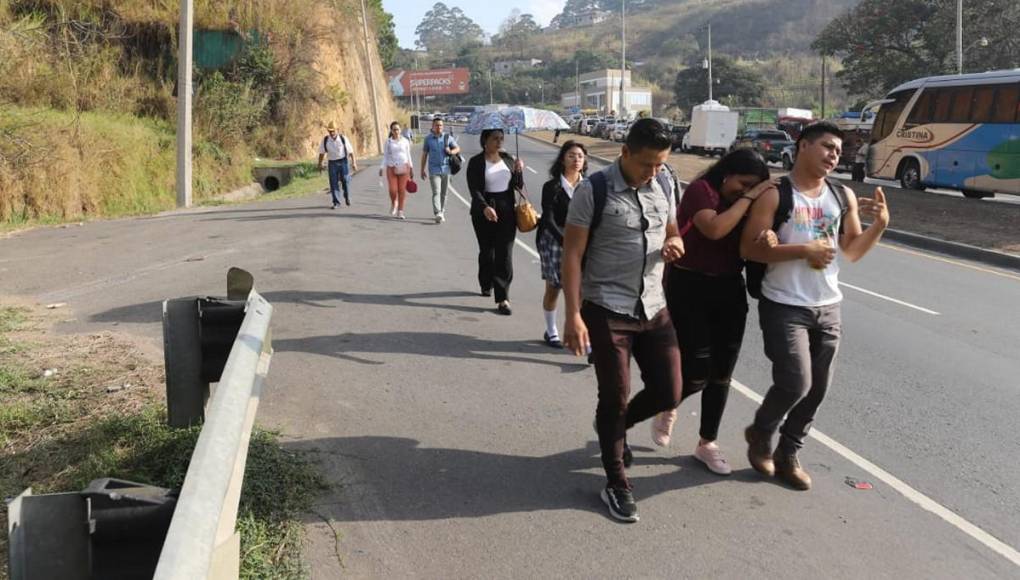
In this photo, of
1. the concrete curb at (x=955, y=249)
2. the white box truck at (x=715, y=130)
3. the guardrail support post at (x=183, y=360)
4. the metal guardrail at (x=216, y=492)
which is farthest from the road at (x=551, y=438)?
the white box truck at (x=715, y=130)

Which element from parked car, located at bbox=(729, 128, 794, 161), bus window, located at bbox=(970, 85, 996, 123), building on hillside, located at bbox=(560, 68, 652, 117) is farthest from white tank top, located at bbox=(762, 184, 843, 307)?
building on hillside, located at bbox=(560, 68, 652, 117)

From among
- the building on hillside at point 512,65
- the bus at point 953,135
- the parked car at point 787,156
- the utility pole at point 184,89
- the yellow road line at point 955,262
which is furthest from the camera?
the building on hillside at point 512,65

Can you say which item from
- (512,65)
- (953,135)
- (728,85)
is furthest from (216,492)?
(512,65)

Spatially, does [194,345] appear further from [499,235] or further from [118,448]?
[499,235]

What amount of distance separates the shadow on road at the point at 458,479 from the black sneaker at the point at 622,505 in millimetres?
59

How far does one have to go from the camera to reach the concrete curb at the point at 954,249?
40.9 feet

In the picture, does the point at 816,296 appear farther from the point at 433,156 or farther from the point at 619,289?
the point at 433,156

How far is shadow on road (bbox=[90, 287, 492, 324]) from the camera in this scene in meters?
7.38

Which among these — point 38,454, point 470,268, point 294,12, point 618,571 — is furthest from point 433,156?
point 294,12

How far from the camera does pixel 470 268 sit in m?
10.2

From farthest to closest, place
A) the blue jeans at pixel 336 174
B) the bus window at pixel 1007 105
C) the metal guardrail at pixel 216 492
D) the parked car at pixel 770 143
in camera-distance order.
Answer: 1. the parked car at pixel 770 143
2. the bus window at pixel 1007 105
3. the blue jeans at pixel 336 174
4. the metal guardrail at pixel 216 492

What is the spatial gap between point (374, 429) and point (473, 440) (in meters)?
0.61

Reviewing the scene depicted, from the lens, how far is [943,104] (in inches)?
839

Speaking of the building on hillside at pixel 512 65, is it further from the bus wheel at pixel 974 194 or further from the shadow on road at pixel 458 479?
the shadow on road at pixel 458 479
